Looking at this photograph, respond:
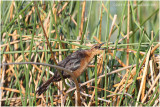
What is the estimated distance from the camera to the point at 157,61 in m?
2.99

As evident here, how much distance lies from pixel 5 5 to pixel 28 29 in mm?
693

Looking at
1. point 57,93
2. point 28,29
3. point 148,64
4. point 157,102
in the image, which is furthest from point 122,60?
point 28,29

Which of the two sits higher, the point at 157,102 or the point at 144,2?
the point at 144,2

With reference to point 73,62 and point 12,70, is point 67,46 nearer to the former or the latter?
point 73,62

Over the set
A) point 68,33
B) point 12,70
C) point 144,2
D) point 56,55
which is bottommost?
point 12,70

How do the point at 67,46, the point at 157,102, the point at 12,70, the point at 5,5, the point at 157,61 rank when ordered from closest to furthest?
1. the point at 157,102
2. the point at 157,61
3. the point at 67,46
4. the point at 12,70
5. the point at 5,5

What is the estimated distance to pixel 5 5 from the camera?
388 cm

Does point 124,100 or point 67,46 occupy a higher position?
point 67,46

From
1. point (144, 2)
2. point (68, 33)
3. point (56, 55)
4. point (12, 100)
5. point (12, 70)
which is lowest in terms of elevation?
point (12, 100)

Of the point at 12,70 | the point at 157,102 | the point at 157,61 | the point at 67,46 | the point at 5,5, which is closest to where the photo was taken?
the point at 157,102

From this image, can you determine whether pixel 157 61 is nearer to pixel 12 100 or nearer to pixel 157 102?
pixel 157 102

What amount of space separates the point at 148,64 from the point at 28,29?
6.30 feet

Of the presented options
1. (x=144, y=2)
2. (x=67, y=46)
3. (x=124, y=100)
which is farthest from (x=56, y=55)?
(x=144, y=2)

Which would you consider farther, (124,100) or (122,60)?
(122,60)
